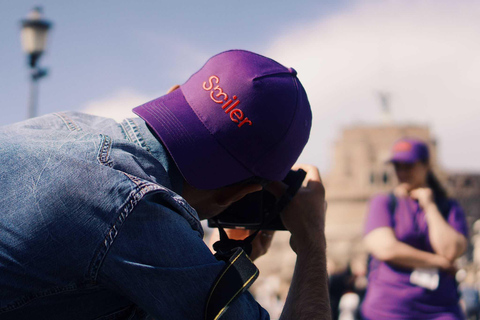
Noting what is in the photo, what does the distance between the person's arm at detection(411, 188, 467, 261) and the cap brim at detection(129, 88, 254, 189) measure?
8.70 feet

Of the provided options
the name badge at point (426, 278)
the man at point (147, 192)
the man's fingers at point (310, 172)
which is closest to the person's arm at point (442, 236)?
the name badge at point (426, 278)

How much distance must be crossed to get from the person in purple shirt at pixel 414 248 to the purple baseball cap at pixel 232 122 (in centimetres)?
245

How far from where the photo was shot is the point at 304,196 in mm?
1932

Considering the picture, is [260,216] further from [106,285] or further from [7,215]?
[7,215]

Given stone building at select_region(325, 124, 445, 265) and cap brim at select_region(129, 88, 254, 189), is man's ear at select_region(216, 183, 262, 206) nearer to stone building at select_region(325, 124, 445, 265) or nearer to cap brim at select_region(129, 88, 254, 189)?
cap brim at select_region(129, 88, 254, 189)

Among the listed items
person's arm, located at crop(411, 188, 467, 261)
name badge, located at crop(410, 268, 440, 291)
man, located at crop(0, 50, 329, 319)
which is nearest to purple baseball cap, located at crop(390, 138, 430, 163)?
person's arm, located at crop(411, 188, 467, 261)

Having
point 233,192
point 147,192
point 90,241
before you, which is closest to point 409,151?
point 233,192

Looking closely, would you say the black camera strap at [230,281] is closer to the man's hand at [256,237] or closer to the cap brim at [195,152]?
the cap brim at [195,152]

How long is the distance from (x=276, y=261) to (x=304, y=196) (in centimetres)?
2136

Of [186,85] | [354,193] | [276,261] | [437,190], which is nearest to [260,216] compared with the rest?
[186,85]

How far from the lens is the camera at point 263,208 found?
1.92m

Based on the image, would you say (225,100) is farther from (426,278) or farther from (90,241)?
(426,278)

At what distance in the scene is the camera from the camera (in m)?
1.92

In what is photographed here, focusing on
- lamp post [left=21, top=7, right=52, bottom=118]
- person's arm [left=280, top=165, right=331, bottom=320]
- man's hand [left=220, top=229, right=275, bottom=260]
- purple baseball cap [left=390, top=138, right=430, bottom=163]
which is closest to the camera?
person's arm [left=280, top=165, right=331, bottom=320]
